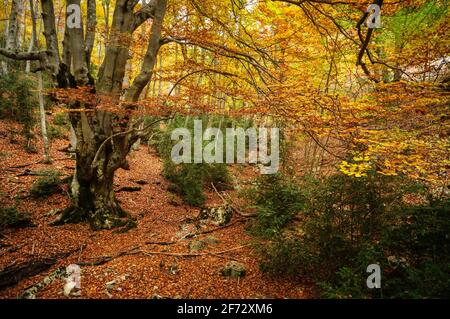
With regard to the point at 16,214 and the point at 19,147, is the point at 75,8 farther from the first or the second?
the point at 19,147

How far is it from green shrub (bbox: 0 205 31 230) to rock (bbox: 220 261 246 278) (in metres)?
5.07

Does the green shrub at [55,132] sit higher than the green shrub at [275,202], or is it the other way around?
the green shrub at [55,132]

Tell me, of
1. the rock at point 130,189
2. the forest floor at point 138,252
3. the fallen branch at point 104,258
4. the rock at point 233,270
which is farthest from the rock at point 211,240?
the rock at point 130,189

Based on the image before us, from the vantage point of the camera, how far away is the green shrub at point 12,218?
5.98m

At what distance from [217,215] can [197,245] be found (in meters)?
1.76

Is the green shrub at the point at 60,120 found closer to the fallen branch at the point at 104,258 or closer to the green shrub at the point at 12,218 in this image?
the green shrub at the point at 12,218

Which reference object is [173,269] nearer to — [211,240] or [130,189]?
[211,240]

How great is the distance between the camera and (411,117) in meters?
8.91

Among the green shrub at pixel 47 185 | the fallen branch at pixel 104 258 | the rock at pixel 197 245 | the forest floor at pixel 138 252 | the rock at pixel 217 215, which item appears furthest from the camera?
the rock at pixel 217 215

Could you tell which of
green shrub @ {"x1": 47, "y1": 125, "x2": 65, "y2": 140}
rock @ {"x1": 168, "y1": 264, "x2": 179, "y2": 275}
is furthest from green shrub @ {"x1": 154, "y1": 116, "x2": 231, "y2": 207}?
green shrub @ {"x1": 47, "y1": 125, "x2": 65, "y2": 140}

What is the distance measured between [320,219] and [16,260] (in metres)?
5.93

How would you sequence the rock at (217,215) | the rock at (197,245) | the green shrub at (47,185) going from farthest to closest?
the rock at (217,215) → the green shrub at (47,185) → the rock at (197,245)

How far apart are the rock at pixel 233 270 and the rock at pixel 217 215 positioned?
7.97 feet

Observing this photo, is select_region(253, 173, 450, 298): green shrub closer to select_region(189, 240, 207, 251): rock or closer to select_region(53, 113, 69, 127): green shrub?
select_region(189, 240, 207, 251): rock
